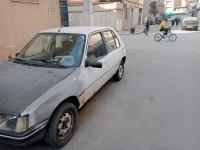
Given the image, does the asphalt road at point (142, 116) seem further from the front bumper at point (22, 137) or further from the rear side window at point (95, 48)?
the rear side window at point (95, 48)

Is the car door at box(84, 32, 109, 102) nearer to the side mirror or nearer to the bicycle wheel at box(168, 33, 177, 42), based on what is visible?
the side mirror

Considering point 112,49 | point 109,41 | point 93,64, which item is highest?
point 109,41

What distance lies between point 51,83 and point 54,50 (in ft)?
3.60

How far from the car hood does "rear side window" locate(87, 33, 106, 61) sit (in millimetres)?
626

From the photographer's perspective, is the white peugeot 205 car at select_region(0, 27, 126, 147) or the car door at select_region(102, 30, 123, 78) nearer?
the white peugeot 205 car at select_region(0, 27, 126, 147)

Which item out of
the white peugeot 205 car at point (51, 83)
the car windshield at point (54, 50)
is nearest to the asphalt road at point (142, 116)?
the white peugeot 205 car at point (51, 83)

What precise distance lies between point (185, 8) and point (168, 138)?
9554cm

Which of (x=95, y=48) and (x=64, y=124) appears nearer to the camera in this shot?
(x=64, y=124)

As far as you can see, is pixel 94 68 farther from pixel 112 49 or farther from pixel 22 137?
pixel 22 137

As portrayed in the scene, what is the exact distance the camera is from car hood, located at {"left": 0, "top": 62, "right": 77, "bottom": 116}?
2.02 metres

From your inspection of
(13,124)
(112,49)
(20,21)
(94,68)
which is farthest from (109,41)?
(20,21)

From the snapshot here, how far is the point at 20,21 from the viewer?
283 inches


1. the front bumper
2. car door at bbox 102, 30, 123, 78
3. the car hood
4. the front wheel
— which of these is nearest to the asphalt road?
the front bumper

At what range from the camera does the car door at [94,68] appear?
303 centimetres
